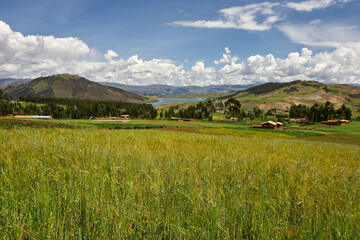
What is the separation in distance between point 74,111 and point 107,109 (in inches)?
1211

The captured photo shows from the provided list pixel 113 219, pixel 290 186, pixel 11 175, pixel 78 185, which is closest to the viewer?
pixel 113 219

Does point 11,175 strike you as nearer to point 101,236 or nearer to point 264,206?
point 101,236

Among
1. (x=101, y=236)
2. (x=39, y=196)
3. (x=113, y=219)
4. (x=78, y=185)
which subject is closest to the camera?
(x=101, y=236)

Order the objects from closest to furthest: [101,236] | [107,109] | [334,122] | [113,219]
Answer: [101,236], [113,219], [334,122], [107,109]

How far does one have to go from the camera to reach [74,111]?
16075cm

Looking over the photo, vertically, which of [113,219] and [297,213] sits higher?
[113,219]

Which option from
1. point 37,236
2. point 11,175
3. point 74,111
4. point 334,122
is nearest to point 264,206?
point 37,236

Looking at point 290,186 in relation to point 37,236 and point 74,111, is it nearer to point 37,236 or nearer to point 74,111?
point 37,236

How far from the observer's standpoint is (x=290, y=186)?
425cm

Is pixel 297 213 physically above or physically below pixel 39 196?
below

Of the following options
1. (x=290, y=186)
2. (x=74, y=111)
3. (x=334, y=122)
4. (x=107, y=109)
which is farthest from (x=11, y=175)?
(x=107, y=109)

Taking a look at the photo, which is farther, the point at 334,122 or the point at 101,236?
the point at 334,122

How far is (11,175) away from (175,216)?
3.55 meters

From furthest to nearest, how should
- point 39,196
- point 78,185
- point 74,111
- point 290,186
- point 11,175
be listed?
point 74,111 < point 290,186 < point 11,175 < point 78,185 < point 39,196
